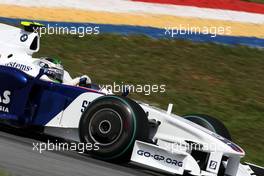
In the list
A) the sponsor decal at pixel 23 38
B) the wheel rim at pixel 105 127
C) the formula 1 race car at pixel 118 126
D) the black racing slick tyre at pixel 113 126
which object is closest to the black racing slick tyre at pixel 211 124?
the formula 1 race car at pixel 118 126

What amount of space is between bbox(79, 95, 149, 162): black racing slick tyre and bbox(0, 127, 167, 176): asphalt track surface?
0.16 m

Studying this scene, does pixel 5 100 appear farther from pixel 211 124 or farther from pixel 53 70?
pixel 211 124

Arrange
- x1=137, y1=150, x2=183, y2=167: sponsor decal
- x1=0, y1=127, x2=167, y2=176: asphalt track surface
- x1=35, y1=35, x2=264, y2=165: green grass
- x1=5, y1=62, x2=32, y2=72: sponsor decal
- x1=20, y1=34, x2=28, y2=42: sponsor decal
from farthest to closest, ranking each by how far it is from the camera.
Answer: x1=35, y1=35, x2=264, y2=165: green grass, x1=20, y1=34, x2=28, y2=42: sponsor decal, x1=5, y1=62, x2=32, y2=72: sponsor decal, x1=137, y1=150, x2=183, y2=167: sponsor decal, x1=0, y1=127, x2=167, y2=176: asphalt track surface

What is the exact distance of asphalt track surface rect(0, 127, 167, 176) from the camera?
666 cm

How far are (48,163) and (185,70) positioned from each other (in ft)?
24.5

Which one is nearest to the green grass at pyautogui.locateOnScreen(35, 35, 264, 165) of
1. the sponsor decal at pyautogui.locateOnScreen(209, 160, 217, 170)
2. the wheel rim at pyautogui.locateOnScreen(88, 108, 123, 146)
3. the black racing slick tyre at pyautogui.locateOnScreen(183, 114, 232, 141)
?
the black racing slick tyre at pyautogui.locateOnScreen(183, 114, 232, 141)

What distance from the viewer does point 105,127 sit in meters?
7.77

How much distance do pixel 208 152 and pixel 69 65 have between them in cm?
578

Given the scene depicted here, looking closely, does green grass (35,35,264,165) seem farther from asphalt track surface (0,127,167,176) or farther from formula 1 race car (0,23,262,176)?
asphalt track surface (0,127,167,176)

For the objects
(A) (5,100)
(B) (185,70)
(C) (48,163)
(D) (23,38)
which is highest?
(D) (23,38)

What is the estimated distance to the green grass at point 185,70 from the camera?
40.3 ft

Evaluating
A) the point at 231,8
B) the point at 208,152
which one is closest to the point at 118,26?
the point at 231,8

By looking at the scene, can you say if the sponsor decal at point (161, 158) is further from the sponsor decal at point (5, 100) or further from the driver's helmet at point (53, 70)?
the sponsor decal at point (5, 100)

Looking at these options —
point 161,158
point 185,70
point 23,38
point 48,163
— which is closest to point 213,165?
point 161,158
